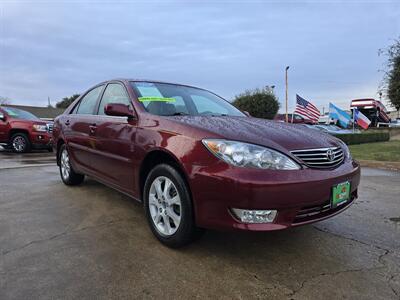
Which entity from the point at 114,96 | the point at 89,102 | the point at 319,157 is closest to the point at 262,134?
the point at 319,157

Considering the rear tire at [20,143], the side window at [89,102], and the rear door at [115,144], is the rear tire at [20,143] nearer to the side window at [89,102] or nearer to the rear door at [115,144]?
the side window at [89,102]

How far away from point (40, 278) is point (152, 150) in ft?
4.27

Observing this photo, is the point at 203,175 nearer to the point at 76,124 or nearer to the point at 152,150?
the point at 152,150

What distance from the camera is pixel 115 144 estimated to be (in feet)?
11.8

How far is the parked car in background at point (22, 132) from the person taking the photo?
10.4m

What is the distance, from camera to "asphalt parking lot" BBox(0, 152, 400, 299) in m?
2.29

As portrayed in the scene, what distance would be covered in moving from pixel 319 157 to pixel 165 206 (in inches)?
53.4

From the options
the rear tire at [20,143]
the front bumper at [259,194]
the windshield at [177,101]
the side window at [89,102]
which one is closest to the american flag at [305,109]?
the rear tire at [20,143]

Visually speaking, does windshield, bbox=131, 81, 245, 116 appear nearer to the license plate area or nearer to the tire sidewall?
the tire sidewall

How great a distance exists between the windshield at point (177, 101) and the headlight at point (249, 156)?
978 mm

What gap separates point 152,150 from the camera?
9.86 feet

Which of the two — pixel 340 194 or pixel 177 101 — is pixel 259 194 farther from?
pixel 177 101

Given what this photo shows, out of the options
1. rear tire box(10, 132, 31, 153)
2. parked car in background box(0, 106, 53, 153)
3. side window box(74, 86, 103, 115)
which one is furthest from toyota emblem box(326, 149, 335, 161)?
rear tire box(10, 132, 31, 153)

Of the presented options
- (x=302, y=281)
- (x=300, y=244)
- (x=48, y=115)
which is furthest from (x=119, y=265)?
(x=48, y=115)
